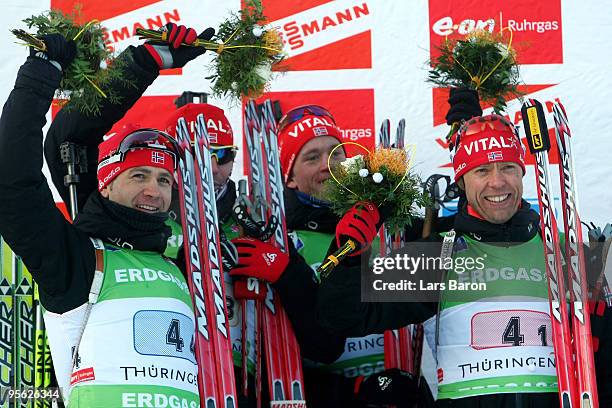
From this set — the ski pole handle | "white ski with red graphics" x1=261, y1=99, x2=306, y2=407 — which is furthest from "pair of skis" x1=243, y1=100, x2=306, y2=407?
the ski pole handle

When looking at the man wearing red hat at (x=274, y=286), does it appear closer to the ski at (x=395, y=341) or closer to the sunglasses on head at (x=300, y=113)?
the ski at (x=395, y=341)

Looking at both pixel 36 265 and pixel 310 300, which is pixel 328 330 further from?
pixel 36 265

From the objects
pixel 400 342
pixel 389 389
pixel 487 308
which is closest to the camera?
pixel 487 308

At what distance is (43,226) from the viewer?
358 centimetres

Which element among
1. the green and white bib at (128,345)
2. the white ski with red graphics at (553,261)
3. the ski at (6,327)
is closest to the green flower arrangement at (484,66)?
the white ski with red graphics at (553,261)

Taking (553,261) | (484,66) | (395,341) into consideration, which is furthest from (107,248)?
(484,66)

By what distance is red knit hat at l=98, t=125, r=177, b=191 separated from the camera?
4031mm

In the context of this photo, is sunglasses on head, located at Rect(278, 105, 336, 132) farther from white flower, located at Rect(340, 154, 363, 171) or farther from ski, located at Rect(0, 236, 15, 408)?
ski, located at Rect(0, 236, 15, 408)

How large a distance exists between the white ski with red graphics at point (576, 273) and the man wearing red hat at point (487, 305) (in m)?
0.10

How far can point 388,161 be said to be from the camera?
417cm

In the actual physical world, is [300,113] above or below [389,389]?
above

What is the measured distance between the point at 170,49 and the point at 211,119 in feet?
3.03

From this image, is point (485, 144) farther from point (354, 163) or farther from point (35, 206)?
point (35, 206)

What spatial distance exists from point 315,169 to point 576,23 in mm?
1687
